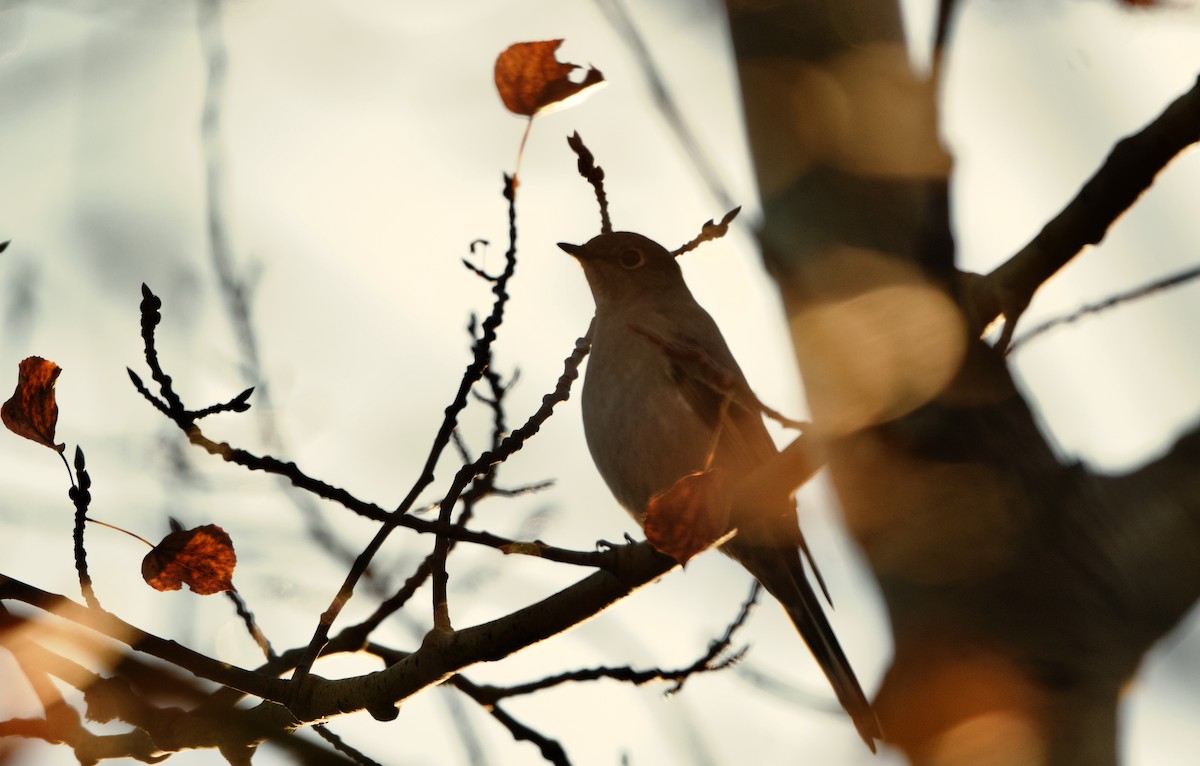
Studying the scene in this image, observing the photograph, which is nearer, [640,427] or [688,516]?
[688,516]

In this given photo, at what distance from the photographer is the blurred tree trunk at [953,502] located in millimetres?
3137

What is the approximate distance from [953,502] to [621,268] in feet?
12.8

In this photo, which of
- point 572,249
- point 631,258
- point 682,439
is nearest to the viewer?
point 682,439

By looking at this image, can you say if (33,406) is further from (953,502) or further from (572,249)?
(572,249)

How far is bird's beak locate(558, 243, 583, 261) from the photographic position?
6852 millimetres

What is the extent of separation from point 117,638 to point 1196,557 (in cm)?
328

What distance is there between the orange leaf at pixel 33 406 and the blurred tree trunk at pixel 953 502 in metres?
2.28

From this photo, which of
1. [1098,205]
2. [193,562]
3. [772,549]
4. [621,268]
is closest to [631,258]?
[621,268]

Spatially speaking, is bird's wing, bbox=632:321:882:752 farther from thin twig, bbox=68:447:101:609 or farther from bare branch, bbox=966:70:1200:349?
thin twig, bbox=68:447:101:609

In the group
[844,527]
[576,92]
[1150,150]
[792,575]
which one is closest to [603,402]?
[792,575]

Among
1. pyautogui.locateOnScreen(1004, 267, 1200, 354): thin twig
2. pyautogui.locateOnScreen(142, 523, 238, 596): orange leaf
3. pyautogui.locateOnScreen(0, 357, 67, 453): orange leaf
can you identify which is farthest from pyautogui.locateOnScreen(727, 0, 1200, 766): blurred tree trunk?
pyautogui.locateOnScreen(0, 357, 67, 453): orange leaf

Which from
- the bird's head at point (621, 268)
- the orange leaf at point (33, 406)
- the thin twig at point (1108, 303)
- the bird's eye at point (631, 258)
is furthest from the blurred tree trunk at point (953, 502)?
the bird's eye at point (631, 258)

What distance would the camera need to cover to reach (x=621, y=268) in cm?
694

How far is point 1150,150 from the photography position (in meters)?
2.44
